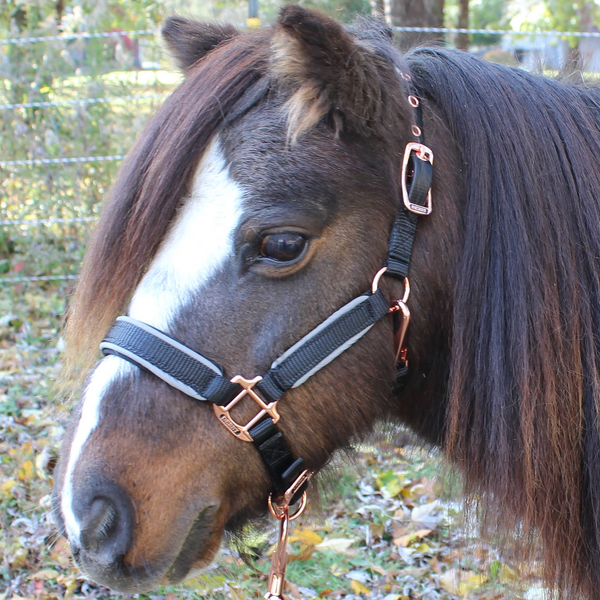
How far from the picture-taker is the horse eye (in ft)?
4.95

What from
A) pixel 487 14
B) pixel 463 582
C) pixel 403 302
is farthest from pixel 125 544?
pixel 487 14

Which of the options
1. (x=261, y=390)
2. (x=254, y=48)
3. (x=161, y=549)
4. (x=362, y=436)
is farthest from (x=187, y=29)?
(x=161, y=549)

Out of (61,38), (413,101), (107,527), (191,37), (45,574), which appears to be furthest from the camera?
(61,38)

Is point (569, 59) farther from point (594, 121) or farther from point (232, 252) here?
point (232, 252)

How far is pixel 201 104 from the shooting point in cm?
158

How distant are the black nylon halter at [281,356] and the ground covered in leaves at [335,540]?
45 centimetres

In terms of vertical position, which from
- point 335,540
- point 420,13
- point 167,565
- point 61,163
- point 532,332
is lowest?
point 335,540

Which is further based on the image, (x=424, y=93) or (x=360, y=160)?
(x=424, y=93)

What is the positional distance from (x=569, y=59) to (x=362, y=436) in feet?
4.93

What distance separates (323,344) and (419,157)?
556 millimetres

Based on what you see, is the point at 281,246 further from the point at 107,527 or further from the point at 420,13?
the point at 420,13

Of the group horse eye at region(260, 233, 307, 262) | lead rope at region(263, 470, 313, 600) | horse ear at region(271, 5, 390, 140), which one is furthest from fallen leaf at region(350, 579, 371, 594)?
horse ear at region(271, 5, 390, 140)

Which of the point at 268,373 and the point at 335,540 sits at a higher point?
the point at 268,373

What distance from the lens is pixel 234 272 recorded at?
151 cm
